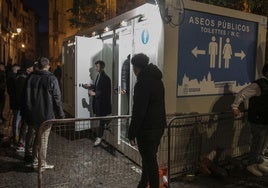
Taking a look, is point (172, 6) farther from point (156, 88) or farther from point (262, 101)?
point (262, 101)

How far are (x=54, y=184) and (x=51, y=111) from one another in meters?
1.23

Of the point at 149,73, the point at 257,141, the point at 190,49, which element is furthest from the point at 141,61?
the point at 257,141

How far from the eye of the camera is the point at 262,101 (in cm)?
524

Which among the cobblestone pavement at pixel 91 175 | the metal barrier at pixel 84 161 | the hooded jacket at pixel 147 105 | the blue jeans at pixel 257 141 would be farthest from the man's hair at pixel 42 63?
the blue jeans at pixel 257 141

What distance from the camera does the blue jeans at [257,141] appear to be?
5.35m

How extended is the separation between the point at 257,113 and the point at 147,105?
8.36ft

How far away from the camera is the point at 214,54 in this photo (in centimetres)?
572

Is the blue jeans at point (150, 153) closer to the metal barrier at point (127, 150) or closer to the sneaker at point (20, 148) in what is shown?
the metal barrier at point (127, 150)

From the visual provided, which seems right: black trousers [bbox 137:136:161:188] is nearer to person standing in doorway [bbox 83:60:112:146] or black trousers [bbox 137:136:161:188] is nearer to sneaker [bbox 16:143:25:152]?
person standing in doorway [bbox 83:60:112:146]

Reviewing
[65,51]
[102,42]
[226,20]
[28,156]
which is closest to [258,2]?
[226,20]

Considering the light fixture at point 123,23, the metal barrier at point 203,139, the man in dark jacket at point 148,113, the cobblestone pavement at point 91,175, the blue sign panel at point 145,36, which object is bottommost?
the cobblestone pavement at point 91,175

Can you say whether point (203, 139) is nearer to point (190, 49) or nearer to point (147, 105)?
point (190, 49)

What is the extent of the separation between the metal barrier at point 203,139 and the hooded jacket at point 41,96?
2052mm

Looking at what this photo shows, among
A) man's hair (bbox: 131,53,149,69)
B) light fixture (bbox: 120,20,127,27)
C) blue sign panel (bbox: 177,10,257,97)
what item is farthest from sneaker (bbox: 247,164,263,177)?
light fixture (bbox: 120,20,127,27)
